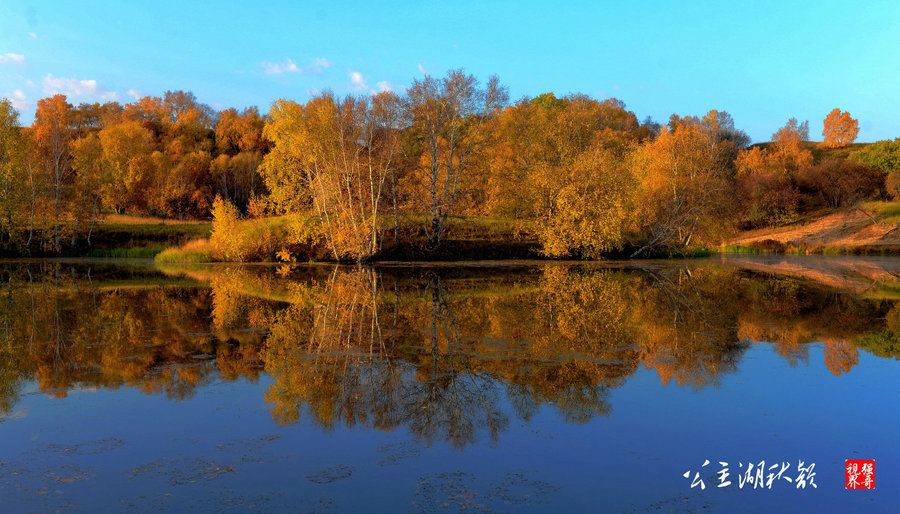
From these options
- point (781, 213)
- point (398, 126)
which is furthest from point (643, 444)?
point (781, 213)

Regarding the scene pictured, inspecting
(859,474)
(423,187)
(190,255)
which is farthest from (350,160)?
(859,474)

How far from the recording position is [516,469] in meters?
6.55

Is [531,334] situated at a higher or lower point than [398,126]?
lower

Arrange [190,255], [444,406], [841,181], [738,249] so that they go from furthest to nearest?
[841,181]
[738,249]
[190,255]
[444,406]

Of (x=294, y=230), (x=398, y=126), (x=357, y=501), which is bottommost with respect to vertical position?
(x=357, y=501)

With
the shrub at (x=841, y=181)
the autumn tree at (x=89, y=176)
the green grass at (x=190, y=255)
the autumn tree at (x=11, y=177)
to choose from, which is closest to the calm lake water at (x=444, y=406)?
the green grass at (x=190, y=255)

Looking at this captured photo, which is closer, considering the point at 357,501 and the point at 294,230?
the point at 357,501

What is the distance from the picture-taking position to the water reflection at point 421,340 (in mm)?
9195

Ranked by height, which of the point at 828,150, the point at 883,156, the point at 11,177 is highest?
the point at 828,150

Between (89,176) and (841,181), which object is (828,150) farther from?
(89,176)

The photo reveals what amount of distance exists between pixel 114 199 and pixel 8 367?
56998 mm

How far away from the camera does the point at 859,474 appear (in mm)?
6449

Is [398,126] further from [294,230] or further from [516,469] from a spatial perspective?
[516,469]

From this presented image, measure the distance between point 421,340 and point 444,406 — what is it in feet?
15.7
